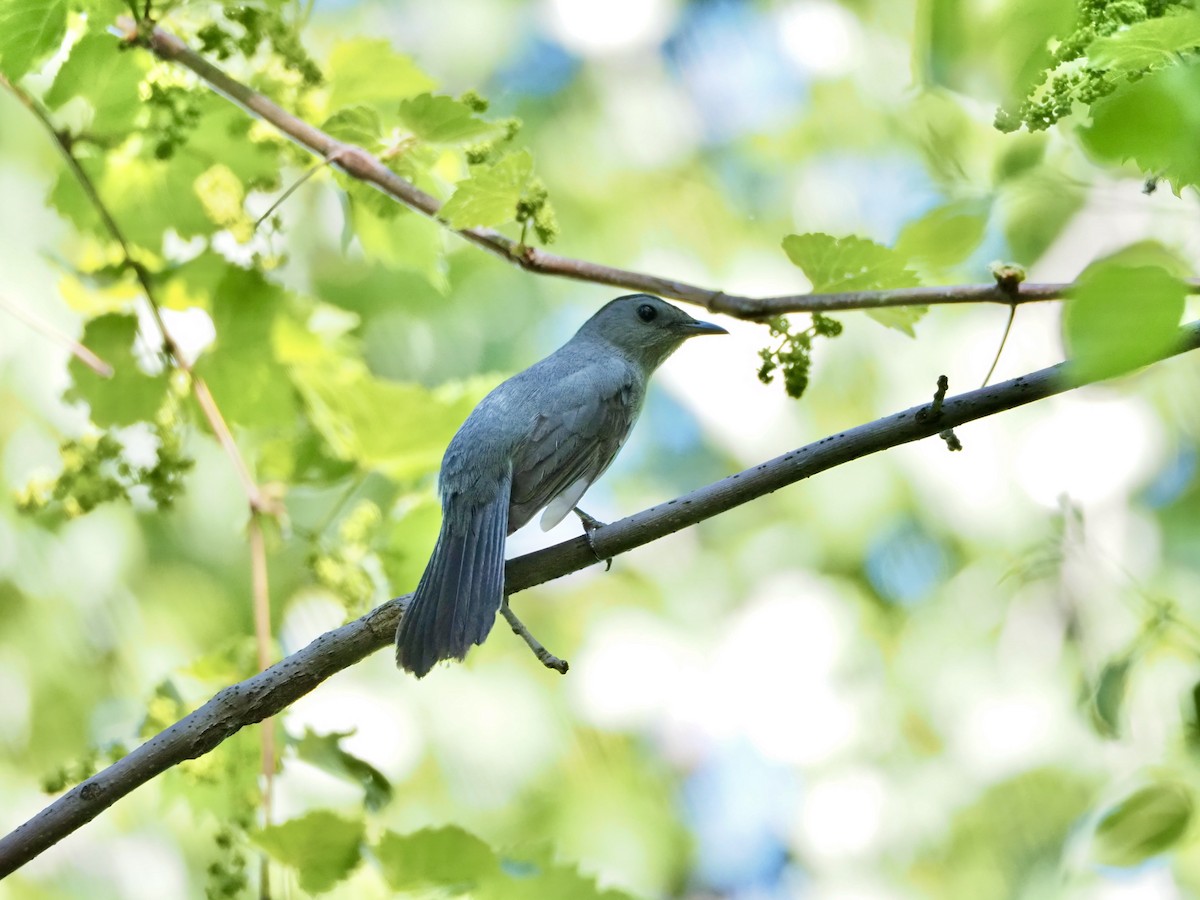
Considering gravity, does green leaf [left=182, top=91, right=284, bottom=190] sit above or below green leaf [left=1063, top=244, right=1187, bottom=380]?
above

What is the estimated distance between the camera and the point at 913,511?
5582mm

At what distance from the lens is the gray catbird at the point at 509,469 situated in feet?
7.58

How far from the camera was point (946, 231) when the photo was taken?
90.4 inches

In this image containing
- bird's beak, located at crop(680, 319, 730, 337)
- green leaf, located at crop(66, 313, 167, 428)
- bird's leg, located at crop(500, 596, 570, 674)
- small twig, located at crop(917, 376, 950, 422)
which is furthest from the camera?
bird's beak, located at crop(680, 319, 730, 337)

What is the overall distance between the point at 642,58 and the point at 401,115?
4494 mm

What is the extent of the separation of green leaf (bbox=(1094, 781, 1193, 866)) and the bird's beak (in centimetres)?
187

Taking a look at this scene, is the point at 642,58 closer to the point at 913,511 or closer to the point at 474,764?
the point at 913,511

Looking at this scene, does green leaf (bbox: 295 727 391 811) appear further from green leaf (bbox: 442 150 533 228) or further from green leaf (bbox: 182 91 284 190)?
green leaf (bbox: 182 91 284 190)

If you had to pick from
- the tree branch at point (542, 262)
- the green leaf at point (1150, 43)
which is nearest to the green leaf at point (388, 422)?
the tree branch at point (542, 262)

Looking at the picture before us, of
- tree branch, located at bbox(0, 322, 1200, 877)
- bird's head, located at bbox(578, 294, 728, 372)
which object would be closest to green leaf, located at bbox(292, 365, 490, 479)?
tree branch, located at bbox(0, 322, 1200, 877)

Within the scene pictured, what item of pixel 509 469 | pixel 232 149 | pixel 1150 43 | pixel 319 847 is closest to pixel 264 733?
pixel 319 847

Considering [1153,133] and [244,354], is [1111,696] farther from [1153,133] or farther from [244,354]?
[244,354]

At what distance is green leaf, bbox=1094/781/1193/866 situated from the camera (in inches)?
80.9

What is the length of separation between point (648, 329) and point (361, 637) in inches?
72.5
